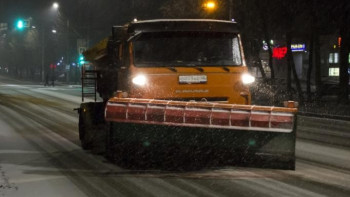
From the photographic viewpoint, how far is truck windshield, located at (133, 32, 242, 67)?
954cm

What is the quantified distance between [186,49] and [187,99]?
0.88 meters

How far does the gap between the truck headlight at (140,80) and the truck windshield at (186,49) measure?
0.71 feet

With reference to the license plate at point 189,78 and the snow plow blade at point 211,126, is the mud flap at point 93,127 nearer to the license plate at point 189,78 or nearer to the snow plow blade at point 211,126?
the snow plow blade at point 211,126

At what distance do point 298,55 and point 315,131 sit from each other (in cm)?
6639

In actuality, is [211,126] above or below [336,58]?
below

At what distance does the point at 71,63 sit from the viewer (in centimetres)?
7988

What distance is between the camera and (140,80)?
9.42 metres

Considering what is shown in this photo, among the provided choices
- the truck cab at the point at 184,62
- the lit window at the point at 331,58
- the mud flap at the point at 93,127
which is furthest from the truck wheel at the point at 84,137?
the lit window at the point at 331,58

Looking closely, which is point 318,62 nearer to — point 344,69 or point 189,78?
point 344,69

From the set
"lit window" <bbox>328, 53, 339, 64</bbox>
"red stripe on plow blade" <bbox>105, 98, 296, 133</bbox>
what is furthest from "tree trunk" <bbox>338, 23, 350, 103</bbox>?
"lit window" <bbox>328, 53, 339, 64</bbox>

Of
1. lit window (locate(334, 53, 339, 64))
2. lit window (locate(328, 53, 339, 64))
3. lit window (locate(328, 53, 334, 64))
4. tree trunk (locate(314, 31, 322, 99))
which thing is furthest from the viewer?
lit window (locate(328, 53, 334, 64))

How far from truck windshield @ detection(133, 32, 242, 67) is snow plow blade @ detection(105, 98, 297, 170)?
103 centimetres

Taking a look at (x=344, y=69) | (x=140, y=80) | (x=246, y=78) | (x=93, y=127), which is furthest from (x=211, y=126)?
(x=344, y=69)

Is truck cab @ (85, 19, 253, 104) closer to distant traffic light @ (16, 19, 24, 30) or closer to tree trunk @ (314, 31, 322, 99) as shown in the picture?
tree trunk @ (314, 31, 322, 99)
